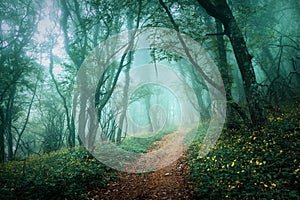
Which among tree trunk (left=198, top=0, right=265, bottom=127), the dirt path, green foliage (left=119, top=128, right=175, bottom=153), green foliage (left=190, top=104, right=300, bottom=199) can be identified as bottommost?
the dirt path

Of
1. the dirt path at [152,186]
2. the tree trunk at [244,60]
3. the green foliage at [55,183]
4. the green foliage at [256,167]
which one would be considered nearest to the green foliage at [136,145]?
the dirt path at [152,186]

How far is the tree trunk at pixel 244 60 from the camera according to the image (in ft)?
26.8

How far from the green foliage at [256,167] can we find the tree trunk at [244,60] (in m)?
0.69

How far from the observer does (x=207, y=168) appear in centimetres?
662

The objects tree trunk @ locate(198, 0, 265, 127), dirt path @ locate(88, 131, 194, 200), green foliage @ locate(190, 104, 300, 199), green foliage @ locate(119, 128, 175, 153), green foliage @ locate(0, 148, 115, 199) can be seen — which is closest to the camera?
green foliage @ locate(190, 104, 300, 199)

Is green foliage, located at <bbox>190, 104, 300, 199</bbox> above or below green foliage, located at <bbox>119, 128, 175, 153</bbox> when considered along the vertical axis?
above

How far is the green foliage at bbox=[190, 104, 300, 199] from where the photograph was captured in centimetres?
443

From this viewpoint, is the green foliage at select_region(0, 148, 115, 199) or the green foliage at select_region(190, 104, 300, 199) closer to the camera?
the green foliage at select_region(190, 104, 300, 199)

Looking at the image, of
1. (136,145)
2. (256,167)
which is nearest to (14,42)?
(136,145)

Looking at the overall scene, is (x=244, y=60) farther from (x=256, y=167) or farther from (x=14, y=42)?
(x=14, y=42)

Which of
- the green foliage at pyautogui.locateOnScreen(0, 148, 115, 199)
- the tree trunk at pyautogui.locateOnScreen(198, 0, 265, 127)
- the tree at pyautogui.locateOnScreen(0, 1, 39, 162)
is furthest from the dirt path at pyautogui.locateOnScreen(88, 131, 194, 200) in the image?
the tree at pyautogui.locateOnScreen(0, 1, 39, 162)

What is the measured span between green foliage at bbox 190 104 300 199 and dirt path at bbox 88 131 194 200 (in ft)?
1.79

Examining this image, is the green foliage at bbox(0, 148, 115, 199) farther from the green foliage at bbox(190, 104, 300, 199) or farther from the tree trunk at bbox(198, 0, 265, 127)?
the tree trunk at bbox(198, 0, 265, 127)

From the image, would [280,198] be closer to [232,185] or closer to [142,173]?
[232,185]
